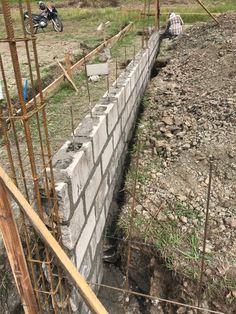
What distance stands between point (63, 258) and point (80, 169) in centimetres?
123

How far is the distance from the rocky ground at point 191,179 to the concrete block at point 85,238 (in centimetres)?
60

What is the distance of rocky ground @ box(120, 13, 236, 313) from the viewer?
2.84 meters

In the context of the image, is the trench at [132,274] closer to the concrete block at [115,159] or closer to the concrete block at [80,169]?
the concrete block at [115,159]

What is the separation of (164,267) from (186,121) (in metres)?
2.43

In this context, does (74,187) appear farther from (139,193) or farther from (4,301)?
(139,193)

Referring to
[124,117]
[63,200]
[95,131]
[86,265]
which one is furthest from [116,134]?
[63,200]

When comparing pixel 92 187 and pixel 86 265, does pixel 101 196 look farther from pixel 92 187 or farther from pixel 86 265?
pixel 86 265

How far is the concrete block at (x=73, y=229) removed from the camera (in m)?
2.23

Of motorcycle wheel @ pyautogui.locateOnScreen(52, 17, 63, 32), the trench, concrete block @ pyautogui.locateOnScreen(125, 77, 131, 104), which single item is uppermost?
Result: concrete block @ pyautogui.locateOnScreen(125, 77, 131, 104)

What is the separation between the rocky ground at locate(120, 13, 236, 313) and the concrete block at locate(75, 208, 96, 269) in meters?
0.60

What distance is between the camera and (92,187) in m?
2.81

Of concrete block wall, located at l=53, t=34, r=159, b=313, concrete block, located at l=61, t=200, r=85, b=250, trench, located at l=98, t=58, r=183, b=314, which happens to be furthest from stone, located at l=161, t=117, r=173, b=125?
concrete block, located at l=61, t=200, r=85, b=250

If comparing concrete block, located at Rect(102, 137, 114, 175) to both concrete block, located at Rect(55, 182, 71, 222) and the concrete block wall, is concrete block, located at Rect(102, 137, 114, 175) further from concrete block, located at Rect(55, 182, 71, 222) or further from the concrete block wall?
concrete block, located at Rect(55, 182, 71, 222)

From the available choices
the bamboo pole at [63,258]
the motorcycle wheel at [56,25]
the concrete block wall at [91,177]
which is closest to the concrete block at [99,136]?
the concrete block wall at [91,177]
